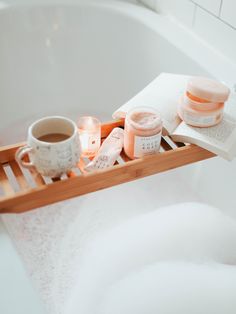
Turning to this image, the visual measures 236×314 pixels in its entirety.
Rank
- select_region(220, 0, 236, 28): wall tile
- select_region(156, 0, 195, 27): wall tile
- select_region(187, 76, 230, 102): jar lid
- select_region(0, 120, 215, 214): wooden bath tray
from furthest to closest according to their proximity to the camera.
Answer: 1. select_region(156, 0, 195, 27): wall tile
2. select_region(220, 0, 236, 28): wall tile
3. select_region(187, 76, 230, 102): jar lid
4. select_region(0, 120, 215, 214): wooden bath tray

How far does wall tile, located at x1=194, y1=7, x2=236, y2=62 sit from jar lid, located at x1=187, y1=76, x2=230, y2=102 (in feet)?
1.23

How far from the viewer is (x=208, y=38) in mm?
1304

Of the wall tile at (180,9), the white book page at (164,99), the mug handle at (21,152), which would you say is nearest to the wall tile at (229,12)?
the wall tile at (180,9)

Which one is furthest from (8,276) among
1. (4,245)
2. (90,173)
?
(90,173)

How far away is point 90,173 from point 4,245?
203 mm

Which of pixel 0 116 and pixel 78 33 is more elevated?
pixel 78 33

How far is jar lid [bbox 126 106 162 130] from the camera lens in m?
0.84

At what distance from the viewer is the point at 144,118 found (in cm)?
88

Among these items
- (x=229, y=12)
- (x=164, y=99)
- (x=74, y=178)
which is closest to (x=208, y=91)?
(x=164, y=99)

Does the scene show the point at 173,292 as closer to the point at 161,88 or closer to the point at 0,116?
the point at 161,88

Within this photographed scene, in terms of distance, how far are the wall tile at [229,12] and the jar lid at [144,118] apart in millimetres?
448

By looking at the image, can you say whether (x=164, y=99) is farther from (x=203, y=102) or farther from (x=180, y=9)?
(x=180, y=9)

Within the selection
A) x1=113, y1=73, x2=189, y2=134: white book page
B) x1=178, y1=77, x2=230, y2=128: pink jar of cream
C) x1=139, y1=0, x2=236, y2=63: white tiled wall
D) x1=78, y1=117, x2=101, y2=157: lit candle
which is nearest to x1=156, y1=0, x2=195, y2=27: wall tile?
x1=139, y1=0, x2=236, y2=63: white tiled wall

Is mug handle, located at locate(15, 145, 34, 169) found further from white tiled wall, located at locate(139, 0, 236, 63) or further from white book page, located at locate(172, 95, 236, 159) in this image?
white tiled wall, located at locate(139, 0, 236, 63)
